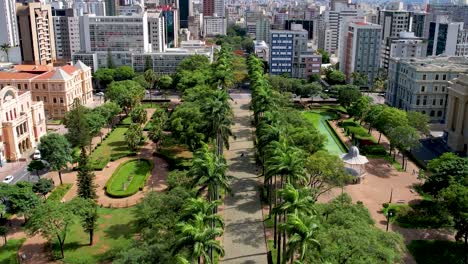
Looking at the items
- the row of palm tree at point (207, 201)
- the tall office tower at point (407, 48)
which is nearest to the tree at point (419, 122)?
the row of palm tree at point (207, 201)

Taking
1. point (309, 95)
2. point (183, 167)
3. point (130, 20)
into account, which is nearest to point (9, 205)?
point (183, 167)

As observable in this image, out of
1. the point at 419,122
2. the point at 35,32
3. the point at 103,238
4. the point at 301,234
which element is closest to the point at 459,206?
the point at 301,234

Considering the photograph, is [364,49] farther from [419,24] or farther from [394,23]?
[419,24]

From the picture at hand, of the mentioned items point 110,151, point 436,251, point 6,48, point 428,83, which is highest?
point 6,48

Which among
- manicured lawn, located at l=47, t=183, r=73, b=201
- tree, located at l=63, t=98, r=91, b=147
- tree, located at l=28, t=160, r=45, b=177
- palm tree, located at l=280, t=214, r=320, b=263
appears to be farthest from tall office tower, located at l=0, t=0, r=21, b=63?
palm tree, located at l=280, t=214, r=320, b=263

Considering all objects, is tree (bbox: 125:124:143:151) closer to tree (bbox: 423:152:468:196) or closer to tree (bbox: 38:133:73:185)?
tree (bbox: 38:133:73:185)

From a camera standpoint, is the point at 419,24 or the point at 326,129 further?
the point at 419,24

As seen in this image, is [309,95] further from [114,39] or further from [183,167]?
[114,39]
